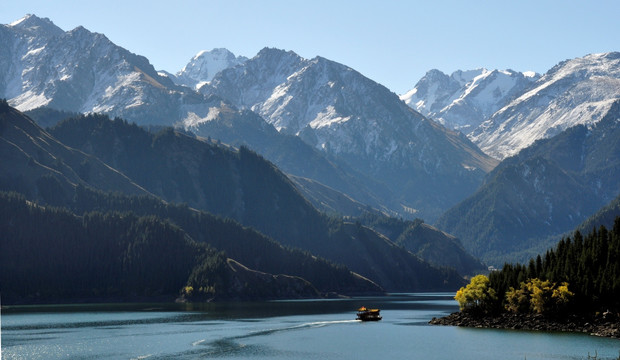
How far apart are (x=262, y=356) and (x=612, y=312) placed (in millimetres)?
80710

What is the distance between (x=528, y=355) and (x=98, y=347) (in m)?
89.4

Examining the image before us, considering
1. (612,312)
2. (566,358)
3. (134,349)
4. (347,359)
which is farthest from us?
(612,312)

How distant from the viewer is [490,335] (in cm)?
19850

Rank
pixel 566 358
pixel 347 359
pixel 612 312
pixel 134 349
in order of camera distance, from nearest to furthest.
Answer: pixel 566 358 < pixel 347 359 < pixel 134 349 < pixel 612 312

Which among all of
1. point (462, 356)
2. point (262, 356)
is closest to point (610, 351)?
point (462, 356)

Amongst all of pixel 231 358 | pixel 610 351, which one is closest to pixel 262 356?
pixel 231 358

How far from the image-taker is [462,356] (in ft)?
542

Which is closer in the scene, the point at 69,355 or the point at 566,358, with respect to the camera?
the point at 566,358

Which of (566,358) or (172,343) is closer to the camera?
(566,358)

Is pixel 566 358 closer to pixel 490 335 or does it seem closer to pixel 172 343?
pixel 490 335

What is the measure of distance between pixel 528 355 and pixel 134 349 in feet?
265

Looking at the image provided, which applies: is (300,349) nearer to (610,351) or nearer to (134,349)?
(134,349)

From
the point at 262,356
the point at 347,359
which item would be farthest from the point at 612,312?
the point at 262,356

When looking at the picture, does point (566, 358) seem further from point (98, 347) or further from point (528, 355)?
point (98, 347)
